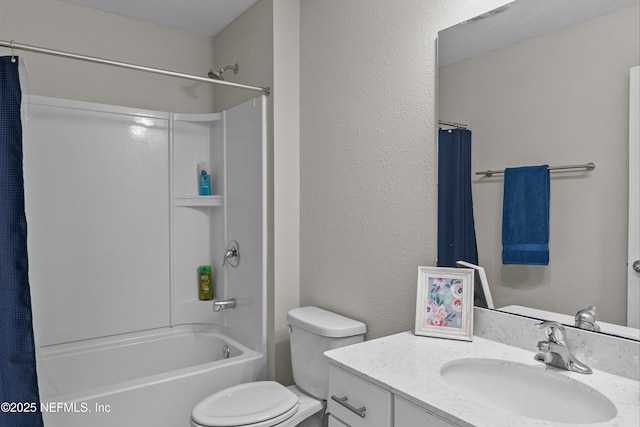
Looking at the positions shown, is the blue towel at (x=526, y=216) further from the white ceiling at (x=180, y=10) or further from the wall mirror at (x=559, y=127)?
the white ceiling at (x=180, y=10)

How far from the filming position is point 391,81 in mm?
1763

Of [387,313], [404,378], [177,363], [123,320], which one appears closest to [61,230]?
[123,320]

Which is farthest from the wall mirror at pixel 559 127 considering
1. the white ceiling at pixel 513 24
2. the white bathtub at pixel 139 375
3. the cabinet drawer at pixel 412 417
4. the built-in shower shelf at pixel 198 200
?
the built-in shower shelf at pixel 198 200

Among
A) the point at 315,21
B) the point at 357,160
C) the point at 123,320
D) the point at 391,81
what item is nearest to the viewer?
the point at 391,81

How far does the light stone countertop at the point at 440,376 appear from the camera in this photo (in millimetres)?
912

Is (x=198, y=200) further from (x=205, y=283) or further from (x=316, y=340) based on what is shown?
(x=316, y=340)

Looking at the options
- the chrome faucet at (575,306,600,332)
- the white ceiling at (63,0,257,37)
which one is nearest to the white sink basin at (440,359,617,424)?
the chrome faucet at (575,306,600,332)

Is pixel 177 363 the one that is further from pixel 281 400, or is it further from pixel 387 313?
pixel 387 313

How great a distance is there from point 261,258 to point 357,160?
811mm

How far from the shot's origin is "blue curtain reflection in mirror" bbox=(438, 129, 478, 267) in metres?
1.49

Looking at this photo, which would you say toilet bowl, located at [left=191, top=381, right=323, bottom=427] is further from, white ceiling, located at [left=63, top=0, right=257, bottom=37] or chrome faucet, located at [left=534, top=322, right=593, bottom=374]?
white ceiling, located at [left=63, top=0, right=257, bottom=37]

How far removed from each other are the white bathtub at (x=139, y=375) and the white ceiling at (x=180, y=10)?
2.03 m

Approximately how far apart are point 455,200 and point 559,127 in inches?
16.4

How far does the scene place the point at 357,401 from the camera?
121cm
